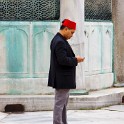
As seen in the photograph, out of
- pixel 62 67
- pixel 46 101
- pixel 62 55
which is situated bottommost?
pixel 46 101

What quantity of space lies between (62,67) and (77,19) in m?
3.02

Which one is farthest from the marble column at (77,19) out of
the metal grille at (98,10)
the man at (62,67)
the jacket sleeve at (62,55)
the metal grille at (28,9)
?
the jacket sleeve at (62,55)

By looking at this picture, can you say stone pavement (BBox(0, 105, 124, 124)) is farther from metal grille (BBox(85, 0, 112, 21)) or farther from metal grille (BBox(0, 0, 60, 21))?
metal grille (BBox(85, 0, 112, 21))

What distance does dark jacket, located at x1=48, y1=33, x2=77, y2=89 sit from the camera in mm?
6812

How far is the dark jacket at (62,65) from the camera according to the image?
6.81 m

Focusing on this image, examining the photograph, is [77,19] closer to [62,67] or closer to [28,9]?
[28,9]

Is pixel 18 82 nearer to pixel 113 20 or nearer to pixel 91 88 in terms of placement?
pixel 91 88

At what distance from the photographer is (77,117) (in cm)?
884

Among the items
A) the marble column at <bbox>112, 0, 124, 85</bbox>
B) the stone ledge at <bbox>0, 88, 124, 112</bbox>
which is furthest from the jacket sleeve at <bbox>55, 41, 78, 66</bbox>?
the marble column at <bbox>112, 0, 124, 85</bbox>

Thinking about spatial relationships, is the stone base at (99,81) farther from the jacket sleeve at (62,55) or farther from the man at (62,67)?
the jacket sleeve at (62,55)

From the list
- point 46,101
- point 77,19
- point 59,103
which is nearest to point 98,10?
point 77,19

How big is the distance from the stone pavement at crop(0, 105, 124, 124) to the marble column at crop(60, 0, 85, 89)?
750mm

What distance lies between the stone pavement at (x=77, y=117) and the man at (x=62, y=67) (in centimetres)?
144

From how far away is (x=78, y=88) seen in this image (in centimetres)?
984
